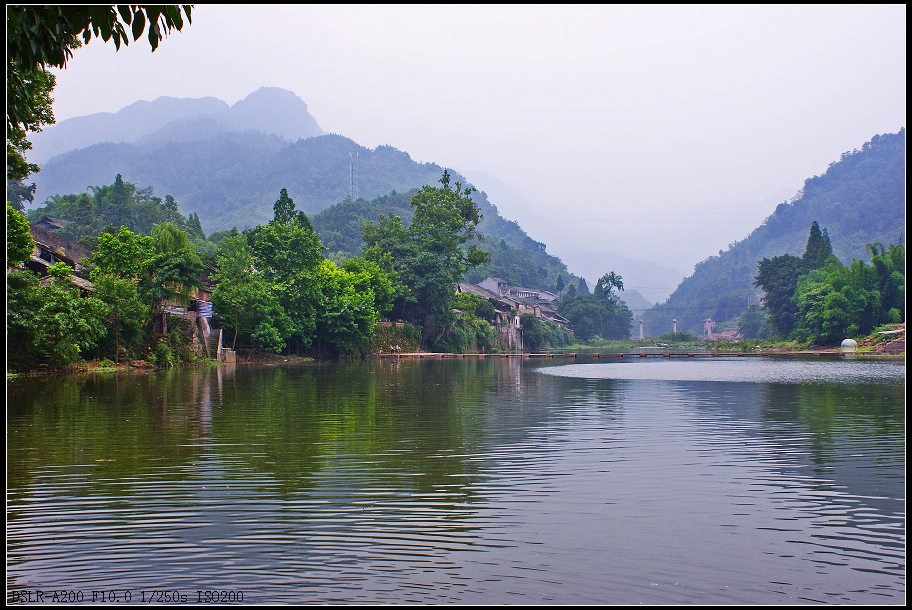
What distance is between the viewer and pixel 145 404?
16875 millimetres

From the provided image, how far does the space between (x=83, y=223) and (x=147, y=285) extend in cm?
4723

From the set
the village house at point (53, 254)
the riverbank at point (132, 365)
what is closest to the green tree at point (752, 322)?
the riverbank at point (132, 365)

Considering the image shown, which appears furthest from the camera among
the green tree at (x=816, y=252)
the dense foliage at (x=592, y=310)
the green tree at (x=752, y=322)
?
the green tree at (x=752, y=322)

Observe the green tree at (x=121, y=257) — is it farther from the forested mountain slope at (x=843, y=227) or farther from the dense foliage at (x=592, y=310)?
the forested mountain slope at (x=843, y=227)

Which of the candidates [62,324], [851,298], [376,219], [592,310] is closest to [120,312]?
[62,324]

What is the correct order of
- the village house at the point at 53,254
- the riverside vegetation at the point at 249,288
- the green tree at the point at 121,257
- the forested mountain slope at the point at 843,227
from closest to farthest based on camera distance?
the riverside vegetation at the point at 249,288
the village house at the point at 53,254
the green tree at the point at 121,257
the forested mountain slope at the point at 843,227

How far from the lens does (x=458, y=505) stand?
757 cm

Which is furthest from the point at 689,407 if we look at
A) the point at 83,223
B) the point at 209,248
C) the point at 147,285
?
the point at 83,223

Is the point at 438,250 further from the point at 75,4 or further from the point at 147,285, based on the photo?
the point at 75,4

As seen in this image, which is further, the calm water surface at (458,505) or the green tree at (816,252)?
the green tree at (816,252)

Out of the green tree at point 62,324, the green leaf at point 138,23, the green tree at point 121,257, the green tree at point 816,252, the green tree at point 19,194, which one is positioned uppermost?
the green tree at point 19,194

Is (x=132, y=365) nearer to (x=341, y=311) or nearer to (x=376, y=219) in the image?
(x=341, y=311)

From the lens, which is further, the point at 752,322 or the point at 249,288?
the point at 752,322

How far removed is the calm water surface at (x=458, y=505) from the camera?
17.7ft
